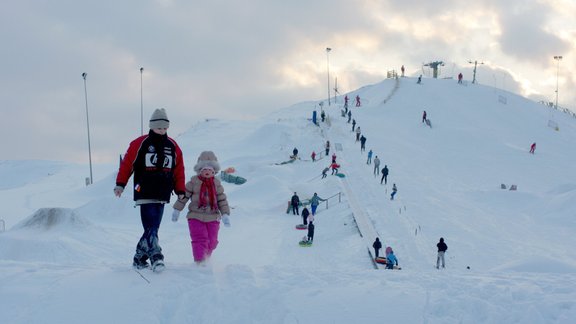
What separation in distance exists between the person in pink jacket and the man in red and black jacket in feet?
1.48

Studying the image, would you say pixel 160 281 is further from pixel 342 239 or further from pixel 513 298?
pixel 342 239

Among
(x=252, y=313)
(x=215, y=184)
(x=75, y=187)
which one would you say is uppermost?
(x=215, y=184)

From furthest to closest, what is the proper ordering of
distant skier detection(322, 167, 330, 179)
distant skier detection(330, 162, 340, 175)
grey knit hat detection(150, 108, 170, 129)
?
distant skier detection(322, 167, 330, 179) → distant skier detection(330, 162, 340, 175) → grey knit hat detection(150, 108, 170, 129)

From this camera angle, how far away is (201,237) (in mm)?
8195

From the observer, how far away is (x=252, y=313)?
665 centimetres

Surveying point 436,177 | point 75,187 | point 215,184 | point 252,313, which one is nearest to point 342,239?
point 215,184

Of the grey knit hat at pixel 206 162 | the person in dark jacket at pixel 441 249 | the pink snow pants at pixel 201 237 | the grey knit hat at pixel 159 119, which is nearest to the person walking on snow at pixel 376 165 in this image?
the person in dark jacket at pixel 441 249

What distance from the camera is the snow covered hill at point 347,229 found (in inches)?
263

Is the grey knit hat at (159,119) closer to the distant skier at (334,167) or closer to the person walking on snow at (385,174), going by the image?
the person walking on snow at (385,174)

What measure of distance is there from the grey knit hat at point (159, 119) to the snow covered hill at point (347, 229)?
1907mm

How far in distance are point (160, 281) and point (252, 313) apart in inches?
52.6

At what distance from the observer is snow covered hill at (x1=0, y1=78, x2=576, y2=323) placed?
21.9 ft

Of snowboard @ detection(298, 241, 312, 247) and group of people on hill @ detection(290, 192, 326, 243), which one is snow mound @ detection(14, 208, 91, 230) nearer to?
snowboard @ detection(298, 241, 312, 247)

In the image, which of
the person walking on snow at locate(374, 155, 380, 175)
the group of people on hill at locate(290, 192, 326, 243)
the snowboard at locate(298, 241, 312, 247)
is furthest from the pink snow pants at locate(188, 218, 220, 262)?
the person walking on snow at locate(374, 155, 380, 175)
